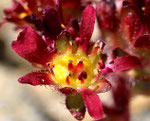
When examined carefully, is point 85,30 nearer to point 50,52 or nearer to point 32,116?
point 50,52

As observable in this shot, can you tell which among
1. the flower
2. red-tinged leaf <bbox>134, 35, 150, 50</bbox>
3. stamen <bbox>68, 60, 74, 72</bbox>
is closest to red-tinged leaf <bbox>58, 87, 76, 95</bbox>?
the flower

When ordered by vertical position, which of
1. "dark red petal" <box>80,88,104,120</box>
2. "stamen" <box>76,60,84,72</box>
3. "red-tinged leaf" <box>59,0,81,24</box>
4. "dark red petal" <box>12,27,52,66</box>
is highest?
"red-tinged leaf" <box>59,0,81,24</box>

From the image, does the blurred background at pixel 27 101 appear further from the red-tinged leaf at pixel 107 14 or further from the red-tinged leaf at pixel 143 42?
the red-tinged leaf at pixel 143 42

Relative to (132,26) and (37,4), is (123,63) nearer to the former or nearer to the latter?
(132,26)

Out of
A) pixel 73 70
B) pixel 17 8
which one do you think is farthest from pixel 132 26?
pixel 17 8

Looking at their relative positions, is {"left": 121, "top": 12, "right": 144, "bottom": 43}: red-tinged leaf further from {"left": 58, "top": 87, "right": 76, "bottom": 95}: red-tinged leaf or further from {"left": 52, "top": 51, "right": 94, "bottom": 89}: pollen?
{"left": 58, "top": 87, "right": 76, "bottom": 95}: red-tinged leaf

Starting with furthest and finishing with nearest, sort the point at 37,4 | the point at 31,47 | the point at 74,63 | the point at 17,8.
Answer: the point at 17,8 < the point at 37,4 < the point at 74,63 < the point at 31,47

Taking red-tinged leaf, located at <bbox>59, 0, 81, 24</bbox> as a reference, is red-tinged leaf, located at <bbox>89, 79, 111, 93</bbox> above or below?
below
